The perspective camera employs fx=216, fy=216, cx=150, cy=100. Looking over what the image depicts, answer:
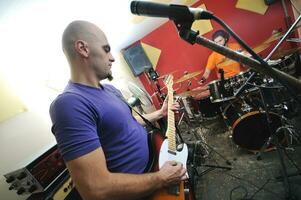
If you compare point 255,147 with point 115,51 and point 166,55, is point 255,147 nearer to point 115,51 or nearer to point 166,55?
point 166,55

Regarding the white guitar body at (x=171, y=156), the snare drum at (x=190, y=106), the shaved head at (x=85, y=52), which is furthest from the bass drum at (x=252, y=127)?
the shaved head at (x=85, y=52)

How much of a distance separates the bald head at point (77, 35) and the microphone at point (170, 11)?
66 centimetres

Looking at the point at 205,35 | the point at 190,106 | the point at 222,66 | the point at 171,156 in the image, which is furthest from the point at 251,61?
the point at 205,35

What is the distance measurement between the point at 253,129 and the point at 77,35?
240 cm

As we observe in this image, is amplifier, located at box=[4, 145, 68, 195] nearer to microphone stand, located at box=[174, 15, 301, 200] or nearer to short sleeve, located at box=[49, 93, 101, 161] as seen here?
short sleeve, located at box=[49, 93, 101, 161]

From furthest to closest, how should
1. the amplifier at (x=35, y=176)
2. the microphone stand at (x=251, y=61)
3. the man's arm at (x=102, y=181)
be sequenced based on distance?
the amplifier at (x=35, y=176)
the man's arm at (x=102, y=181)
the microphone stand at (x=251, y=61)

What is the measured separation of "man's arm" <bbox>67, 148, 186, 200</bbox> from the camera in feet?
3.32

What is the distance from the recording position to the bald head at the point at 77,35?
4.47 feet

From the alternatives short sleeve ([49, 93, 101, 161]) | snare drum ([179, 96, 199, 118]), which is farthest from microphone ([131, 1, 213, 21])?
snare drum ([179, 96, 199, 118])

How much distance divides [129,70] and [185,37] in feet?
16.3

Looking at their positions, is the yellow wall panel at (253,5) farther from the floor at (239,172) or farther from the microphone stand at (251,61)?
the microphone stand at (251,61)

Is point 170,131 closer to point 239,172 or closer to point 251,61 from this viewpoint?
point 251,61

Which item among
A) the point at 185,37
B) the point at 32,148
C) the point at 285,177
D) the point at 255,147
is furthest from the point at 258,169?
the point at 32,148

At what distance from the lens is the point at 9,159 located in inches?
80.7
